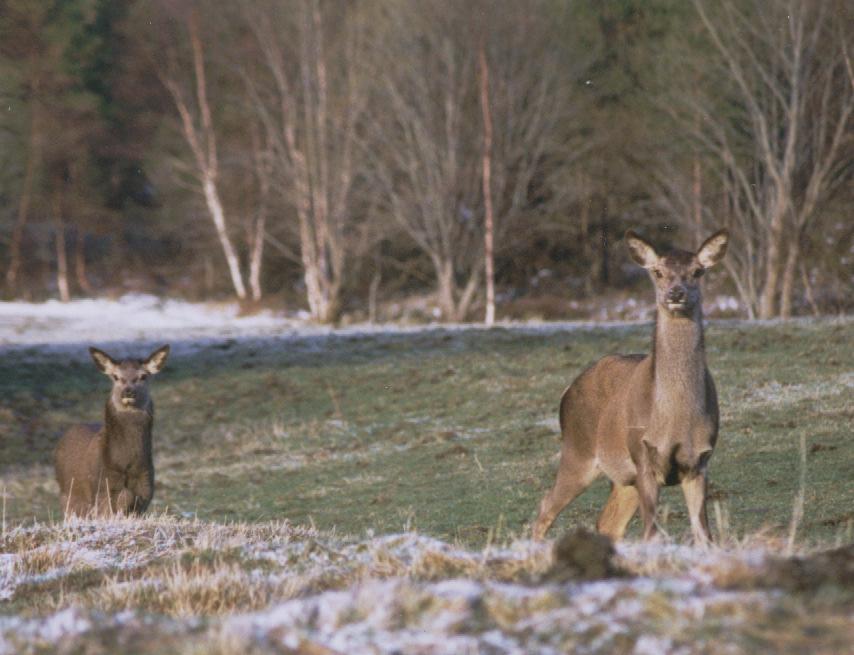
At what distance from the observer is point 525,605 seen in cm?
489

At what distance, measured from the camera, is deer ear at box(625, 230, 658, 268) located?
9.20 metres

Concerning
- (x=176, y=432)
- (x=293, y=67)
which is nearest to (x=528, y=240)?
(x=293, y=67)

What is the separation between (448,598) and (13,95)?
169 ft

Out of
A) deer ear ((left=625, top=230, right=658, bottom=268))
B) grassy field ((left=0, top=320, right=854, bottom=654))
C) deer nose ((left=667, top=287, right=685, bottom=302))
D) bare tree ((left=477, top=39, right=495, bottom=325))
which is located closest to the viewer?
grassy field ((left=0, top=320, right=854, bottom=654))

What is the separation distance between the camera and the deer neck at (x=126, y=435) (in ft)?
43.2

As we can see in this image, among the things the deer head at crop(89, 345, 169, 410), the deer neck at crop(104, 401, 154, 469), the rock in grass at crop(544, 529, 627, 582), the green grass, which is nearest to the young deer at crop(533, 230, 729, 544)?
the green grass

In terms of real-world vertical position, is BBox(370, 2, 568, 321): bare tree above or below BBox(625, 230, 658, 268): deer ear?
above

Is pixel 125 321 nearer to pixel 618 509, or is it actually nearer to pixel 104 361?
pixel 104 361

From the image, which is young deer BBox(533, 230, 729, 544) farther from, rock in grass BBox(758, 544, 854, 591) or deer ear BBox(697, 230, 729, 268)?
rock in grass BBox(758, 544, 854, 591)

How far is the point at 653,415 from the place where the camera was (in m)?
8.69

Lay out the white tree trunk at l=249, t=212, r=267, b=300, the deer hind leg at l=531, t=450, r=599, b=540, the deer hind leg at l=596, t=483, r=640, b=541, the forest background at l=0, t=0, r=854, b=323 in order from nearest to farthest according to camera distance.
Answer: the deer hind leg at l=596, t=483, r=640, b=541
the deer hind leg at l=531, t=450, r=599, b=540
the forest background at l=0, t=0, r=854, b=323
the white tree trunk at l=249, t=212, r=267, b=300

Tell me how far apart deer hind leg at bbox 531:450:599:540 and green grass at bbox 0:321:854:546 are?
5.49 feet

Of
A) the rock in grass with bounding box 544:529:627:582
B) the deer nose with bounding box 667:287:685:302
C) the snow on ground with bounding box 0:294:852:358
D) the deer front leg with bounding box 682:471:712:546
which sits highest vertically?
the deer nose with bounding box 667:287:685:302

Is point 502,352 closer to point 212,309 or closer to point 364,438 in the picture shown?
point 364,438
